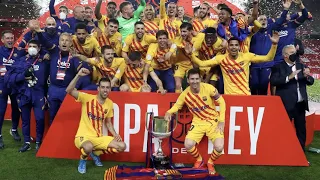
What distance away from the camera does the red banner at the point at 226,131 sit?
203 inches

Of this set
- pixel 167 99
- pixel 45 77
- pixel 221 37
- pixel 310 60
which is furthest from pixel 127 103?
pixel 310 60

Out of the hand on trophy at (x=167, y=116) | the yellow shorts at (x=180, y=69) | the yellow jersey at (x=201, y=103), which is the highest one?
the yellow shorts at (x=180, y=69)

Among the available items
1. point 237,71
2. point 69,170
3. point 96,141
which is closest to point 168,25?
point 237,71

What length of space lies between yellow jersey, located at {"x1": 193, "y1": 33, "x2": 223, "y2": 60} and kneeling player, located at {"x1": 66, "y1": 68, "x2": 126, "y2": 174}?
1.72 meters

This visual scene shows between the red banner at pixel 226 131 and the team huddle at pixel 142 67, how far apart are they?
244 mm

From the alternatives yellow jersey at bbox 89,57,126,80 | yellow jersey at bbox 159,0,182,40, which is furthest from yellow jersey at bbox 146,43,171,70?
yellow jersey at bbox 159,0,182,40

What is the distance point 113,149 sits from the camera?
479cm

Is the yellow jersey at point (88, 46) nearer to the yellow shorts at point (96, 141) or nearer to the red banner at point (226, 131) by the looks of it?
the red banner at point (226, 131)

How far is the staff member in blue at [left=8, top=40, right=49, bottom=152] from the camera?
18.4ft

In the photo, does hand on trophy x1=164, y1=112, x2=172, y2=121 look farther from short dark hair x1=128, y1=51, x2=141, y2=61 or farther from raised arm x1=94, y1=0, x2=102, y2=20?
raised arm x1=94, y1=0, x2=102, y2=20

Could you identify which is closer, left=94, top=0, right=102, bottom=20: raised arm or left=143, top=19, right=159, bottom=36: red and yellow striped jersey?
left=143, top=19, right=159, bottom=36: red and yellow striped jersey

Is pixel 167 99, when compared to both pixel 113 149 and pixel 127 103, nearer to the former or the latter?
pixel 127 103

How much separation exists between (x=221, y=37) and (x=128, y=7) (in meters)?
2.08

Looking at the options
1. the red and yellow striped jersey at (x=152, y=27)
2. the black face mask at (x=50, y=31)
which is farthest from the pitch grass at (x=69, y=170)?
the red and yellow striped jersey at (x=152, y=27)
